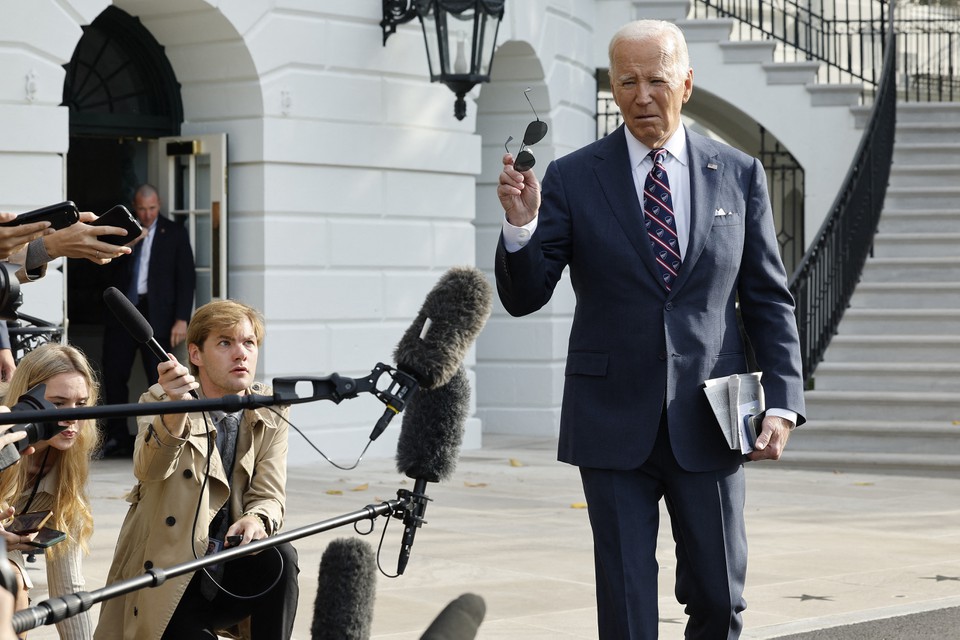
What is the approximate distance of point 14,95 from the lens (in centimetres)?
960

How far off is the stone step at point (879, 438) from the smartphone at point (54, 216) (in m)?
8.83

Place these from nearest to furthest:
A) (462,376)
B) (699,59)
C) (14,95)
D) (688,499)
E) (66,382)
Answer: (462,376) < (688,499) < (66,382) < (14,95) < (699,59)

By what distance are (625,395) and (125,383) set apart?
779 centimetres

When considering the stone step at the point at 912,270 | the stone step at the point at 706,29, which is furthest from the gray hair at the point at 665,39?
the stone step at the point at 706,29

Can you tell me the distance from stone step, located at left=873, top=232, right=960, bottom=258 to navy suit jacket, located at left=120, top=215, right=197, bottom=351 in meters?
6.42

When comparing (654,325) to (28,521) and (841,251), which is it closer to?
(28,521)

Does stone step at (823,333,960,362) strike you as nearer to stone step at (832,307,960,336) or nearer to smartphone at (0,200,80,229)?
stone step at (832,307,960,336)

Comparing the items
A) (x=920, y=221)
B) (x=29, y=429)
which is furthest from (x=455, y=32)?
(x=29, y=429)

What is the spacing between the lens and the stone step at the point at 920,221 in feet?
45.8

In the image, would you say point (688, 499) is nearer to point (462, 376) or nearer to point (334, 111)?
point (462, 376)

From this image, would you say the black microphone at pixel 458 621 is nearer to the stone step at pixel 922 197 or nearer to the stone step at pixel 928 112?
the stone step at pixel 922 197

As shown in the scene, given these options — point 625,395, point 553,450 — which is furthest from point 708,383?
point 553,450

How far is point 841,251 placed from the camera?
1311 cm

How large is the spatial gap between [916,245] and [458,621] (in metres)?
12.6
